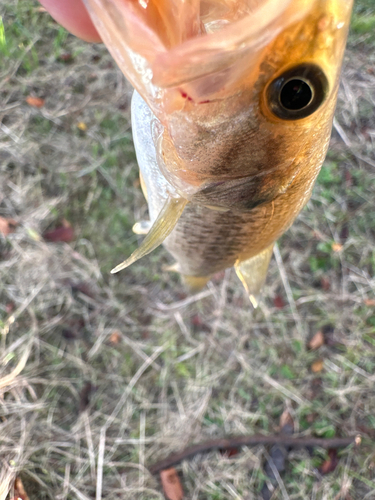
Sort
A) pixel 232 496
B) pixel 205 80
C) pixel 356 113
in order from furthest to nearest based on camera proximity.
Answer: pixel 356 113 < pixel 232 496 < pixel 205 80

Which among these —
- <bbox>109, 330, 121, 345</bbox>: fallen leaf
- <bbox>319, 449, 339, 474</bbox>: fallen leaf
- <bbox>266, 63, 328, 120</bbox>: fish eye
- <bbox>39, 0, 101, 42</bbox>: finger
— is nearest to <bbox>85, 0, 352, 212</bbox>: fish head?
<bbox>266, 63, 328, 120</bbox>: fish eye

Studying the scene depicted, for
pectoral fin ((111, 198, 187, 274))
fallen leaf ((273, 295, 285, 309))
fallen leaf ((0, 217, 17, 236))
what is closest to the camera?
pectoral fin ((111, 198, 187, 274))

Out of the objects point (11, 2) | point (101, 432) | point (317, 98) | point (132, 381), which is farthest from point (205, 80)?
point (11, 2)

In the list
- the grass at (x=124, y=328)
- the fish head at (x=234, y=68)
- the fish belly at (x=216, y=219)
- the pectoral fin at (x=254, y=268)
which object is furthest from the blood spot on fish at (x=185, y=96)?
the grass at (x=124, y=328)

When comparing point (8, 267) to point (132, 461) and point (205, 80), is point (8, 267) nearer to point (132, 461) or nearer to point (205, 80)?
point (132, 461)

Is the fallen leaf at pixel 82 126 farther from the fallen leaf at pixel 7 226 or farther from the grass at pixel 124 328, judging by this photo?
the fallen leaf at pixel 7 226

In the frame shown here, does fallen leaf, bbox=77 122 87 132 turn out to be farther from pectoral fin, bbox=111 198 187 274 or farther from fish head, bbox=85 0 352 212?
fish head, bbox=85 0 352 212
